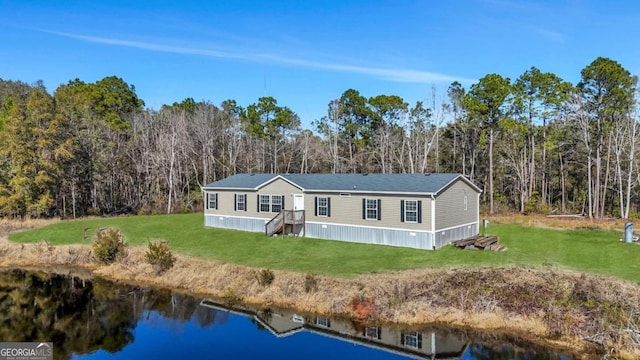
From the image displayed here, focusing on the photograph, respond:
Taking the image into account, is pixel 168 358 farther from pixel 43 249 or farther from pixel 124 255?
pixel 43 249

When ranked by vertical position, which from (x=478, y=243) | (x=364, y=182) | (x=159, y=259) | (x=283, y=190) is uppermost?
(x=364, y=182)

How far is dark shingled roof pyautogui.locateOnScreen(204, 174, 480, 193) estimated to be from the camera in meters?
23.3

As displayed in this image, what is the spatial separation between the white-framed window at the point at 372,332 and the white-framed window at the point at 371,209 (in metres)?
8.82

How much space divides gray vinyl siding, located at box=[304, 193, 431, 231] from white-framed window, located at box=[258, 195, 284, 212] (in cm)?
190

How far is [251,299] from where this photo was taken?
60.2 ft

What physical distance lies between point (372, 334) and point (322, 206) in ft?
38.0

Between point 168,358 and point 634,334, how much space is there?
45.4 ft

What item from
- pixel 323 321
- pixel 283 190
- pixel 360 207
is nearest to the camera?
pixel 323 321

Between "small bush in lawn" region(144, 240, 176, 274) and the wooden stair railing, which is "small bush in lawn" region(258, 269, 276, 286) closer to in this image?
"small bush in lawn" region(144, 240, 176, 274)

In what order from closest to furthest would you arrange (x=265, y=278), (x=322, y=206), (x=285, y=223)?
(x=265, y=278) < (x=322, y=206) < (x=285, y=223)

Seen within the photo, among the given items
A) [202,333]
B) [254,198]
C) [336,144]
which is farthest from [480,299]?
[336,144]

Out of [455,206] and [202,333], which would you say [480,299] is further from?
[202,333]

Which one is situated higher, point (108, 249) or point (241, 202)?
point (241, 202)

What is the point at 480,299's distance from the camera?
622 inches
